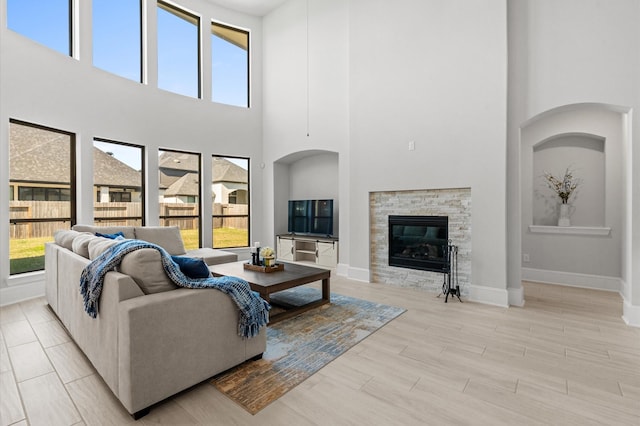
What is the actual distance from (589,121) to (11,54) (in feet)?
25.9

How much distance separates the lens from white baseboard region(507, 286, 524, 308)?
12.8ft

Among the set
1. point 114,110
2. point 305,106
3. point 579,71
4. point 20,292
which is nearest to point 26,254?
point 20,292

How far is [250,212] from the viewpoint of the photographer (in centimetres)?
711

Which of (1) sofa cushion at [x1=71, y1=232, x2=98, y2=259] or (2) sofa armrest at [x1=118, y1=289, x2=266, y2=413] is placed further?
(1) sofa cushion at [x1=71, y1=232, x2=98, y2=259]

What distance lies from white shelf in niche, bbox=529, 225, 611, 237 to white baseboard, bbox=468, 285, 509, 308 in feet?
6.12

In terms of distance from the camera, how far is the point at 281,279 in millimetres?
3322

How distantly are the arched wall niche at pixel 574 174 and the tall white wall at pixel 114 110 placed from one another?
17.8 feet

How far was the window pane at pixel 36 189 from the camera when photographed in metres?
4.08

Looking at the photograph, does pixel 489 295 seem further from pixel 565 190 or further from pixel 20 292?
pixel 20 292

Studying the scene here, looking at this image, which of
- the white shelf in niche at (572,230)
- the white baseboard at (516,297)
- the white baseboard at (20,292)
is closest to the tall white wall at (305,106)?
the white baseboard at (516,297)

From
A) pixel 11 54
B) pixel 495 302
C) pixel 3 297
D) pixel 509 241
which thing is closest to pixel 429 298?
pixel 495 302

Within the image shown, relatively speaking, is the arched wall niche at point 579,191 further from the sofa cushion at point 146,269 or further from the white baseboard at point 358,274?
the sofa cushion at point 146,269

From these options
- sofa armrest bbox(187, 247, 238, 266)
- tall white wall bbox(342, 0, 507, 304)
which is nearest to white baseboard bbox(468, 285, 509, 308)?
tall white wall bbox(342, 0, 507, 304)

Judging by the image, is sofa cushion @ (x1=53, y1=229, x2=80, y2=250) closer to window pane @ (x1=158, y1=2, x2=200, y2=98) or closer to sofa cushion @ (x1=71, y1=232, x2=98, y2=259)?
sofa cushion @ (x1=71, y1=232, x2=98, y2=259)
